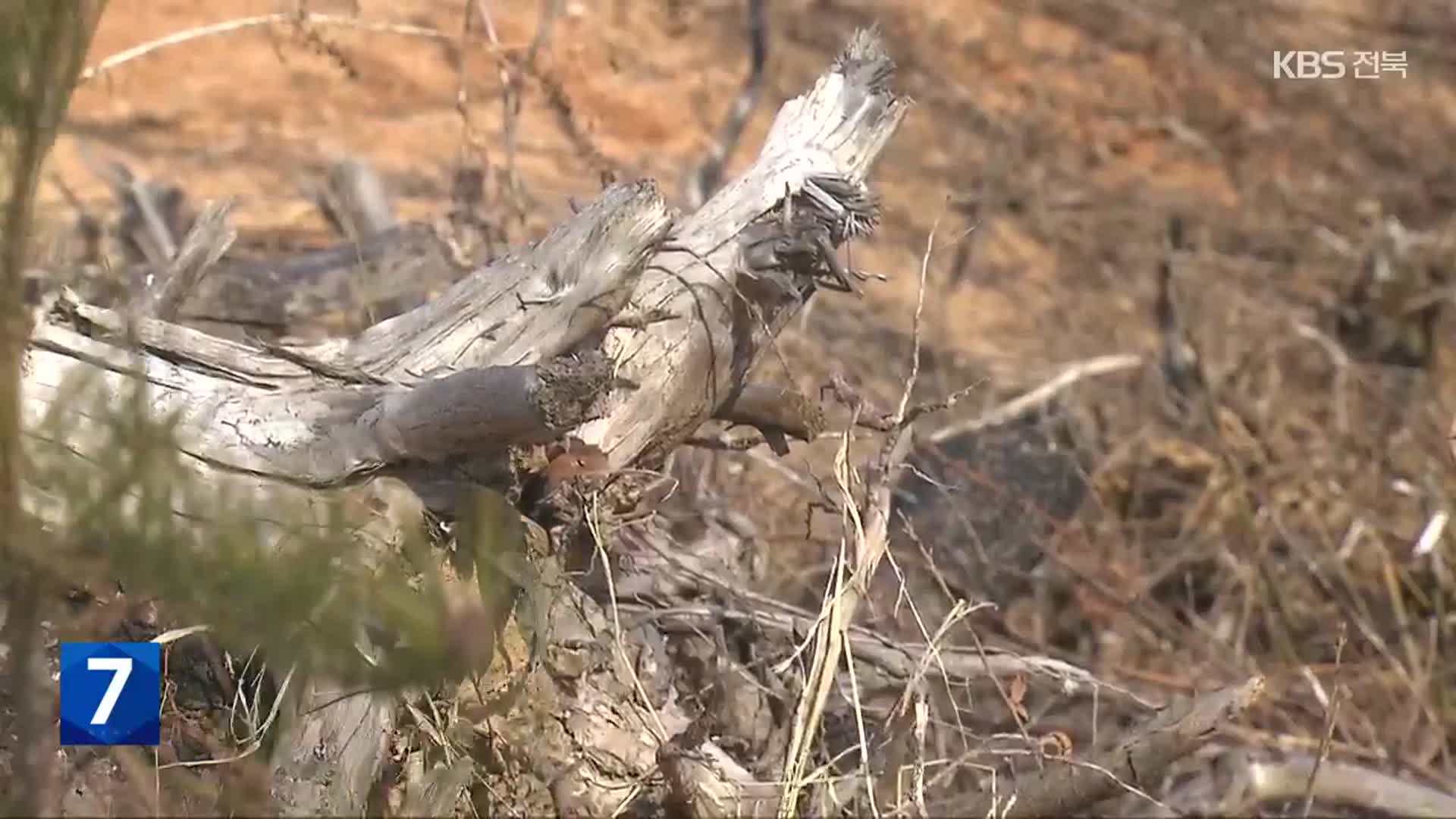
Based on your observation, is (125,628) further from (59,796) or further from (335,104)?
(335,104)

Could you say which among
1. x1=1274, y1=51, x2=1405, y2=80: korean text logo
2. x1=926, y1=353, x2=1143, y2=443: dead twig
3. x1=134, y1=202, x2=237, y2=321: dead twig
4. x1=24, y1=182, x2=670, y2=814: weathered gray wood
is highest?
x1=134, y1=202, x2=237, y2=321: dead twig

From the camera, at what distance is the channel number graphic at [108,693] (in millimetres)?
1504

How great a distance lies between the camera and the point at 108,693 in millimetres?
1523

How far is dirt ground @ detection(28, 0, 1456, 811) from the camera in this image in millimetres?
3043

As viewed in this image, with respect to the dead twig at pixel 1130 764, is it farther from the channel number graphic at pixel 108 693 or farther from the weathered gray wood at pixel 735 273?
the channel number graphic at pixel 108 693

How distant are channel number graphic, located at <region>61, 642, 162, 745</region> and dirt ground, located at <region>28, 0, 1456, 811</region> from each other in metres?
1.15

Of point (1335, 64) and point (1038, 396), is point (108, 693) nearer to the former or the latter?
point (1038, 396)

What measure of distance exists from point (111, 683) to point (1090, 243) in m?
3.73

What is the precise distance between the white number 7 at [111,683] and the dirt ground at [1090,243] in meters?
1.17

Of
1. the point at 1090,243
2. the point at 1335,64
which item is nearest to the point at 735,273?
the point at 1090,243

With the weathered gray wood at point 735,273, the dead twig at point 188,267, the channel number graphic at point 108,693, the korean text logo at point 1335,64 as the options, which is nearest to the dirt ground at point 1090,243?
the korean text logo at point 1335,64

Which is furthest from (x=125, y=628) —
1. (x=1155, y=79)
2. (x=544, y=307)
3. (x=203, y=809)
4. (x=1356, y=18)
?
(x=1356, y=18)

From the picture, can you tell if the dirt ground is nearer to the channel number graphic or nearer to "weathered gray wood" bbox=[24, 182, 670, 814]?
"weathered gray wood" bbox=[24, 182, 670, 814]

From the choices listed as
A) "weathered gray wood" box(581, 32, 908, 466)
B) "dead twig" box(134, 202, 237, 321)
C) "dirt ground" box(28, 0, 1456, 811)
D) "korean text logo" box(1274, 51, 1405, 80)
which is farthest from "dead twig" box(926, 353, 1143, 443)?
"korean text logo" box(1274, 51, 1405, 80)
